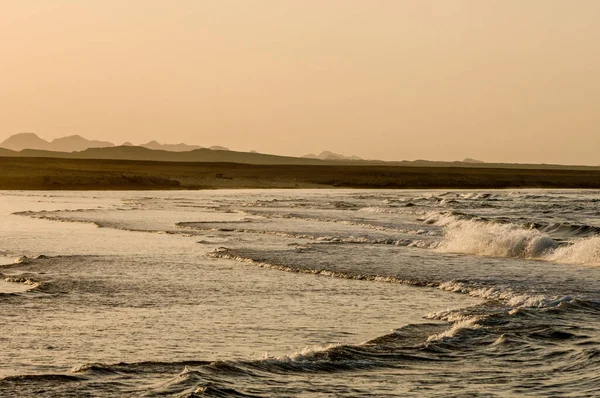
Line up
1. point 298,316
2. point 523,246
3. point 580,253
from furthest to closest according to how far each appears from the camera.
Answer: point 523,246 → point 580,253 → point 298,316

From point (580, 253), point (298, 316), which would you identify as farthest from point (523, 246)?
point (298, 316)

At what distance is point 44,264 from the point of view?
872 inches

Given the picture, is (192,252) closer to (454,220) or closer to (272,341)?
(272,341)

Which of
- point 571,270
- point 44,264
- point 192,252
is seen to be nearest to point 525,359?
point 571,270

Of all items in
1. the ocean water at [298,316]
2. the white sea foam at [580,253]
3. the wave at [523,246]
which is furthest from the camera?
the wave at [523,246]

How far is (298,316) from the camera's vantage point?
15312 millimetres

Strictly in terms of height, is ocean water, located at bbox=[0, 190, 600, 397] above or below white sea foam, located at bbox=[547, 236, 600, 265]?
below

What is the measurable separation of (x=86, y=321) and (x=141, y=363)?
→ 10.7 feet

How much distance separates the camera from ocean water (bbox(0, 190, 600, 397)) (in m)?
11.0

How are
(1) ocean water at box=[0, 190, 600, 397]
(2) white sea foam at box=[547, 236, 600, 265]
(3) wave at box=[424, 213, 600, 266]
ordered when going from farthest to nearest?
(3) wave at box=[424, 213, 600, 266], (2) white sea foam at box=[547, 236, 600, 265], (1) ocean water at box=[0, 190, 600, 397]

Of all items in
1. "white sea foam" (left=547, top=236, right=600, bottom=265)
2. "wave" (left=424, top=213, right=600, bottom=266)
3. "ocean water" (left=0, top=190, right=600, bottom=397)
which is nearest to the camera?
"ocean water" (left=0, top=190, right=600, bottom=397)

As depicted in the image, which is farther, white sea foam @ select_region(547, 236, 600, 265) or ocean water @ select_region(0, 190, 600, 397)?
white sea foam @ select_region(547, 236, 600, 265)

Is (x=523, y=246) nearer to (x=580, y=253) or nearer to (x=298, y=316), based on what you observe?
(x=580, y=253)

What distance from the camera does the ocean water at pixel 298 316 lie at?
11.0 m
